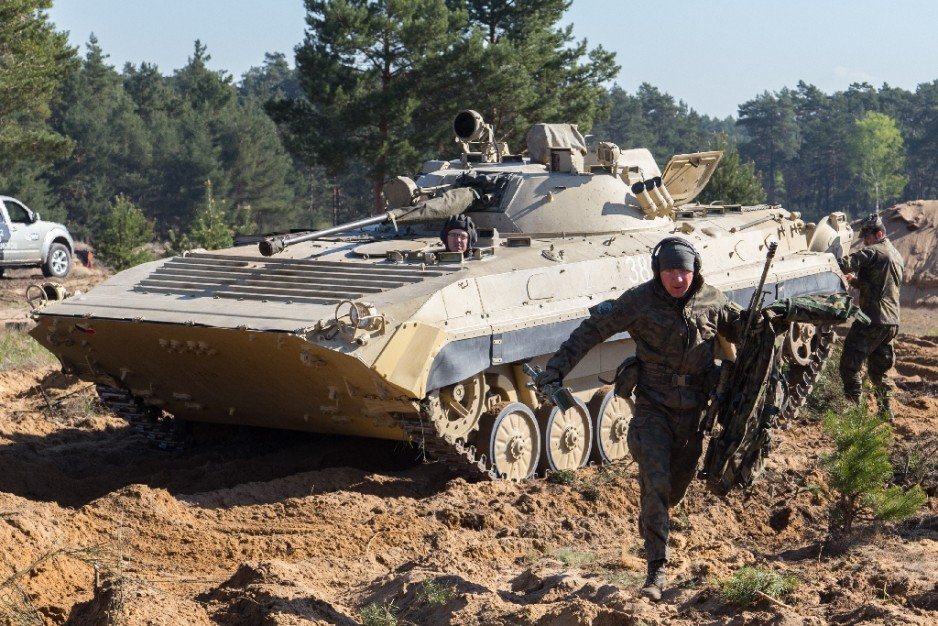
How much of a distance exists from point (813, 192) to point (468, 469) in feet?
200

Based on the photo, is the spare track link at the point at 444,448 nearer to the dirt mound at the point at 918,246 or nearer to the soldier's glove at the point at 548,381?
the soldier's glove at the point at 548,381

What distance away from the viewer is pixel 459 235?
9.73m

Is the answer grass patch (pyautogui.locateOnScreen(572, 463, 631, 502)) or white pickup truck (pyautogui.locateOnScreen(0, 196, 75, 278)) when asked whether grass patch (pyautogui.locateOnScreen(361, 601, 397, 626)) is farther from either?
white pickup truck (pyautogui.locateOnScreen(0, 196, 75, 278))

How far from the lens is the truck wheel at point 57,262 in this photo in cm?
2448

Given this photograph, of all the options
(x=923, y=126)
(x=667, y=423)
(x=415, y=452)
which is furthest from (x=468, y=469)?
(x=923, y=126)

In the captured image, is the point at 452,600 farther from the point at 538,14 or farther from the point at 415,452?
the point at 538,14

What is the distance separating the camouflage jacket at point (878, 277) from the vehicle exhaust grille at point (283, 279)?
4.07 meters

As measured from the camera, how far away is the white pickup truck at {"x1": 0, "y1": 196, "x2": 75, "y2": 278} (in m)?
23.5

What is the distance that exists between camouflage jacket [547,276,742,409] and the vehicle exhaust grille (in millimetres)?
2807

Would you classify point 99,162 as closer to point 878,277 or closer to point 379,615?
point 878,277

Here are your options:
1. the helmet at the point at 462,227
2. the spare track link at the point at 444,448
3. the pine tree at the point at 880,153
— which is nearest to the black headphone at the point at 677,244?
the spare track link at the point at 444,448

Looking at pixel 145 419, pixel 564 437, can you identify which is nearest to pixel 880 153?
pixel 564 437

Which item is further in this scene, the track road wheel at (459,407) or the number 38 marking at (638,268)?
the number 38 marking at (638,268)

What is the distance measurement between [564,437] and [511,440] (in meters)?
0.71
